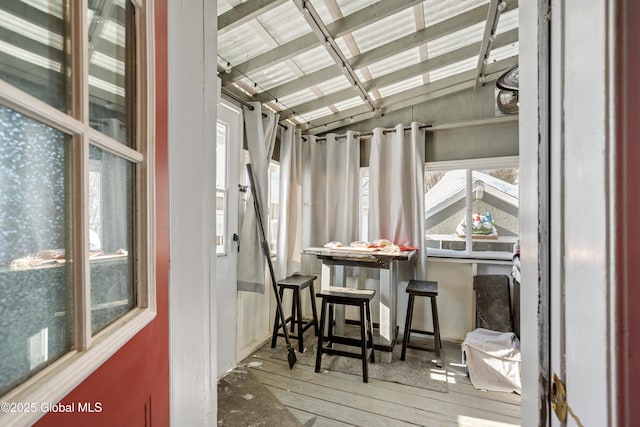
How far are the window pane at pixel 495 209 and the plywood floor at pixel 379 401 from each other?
1.31 meters

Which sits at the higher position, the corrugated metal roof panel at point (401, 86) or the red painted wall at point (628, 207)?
the corrugated metal roof panel at point (401, 86)

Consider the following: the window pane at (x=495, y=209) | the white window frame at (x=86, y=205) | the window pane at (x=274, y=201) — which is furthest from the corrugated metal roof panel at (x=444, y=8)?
the window pane at (x=274, y=201)

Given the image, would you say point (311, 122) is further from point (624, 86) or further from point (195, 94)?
point (624, 86)

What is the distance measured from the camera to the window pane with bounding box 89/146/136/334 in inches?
21.3

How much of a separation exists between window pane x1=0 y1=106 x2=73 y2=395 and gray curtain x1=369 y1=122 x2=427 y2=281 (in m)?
2.88

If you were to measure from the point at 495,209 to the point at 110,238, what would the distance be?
10.7 feet

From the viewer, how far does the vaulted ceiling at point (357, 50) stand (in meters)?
1.75

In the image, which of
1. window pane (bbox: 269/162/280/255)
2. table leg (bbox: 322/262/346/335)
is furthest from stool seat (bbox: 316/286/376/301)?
window pane (bbox: 269/162/280/255)

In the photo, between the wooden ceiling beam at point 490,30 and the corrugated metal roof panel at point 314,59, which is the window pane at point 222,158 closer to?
the corrugated metal roof panel at point 314,59

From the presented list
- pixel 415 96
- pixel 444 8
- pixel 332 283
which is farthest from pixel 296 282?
pixel 444 8

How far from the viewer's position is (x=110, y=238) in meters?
0.60

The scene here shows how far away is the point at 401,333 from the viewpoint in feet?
10.0

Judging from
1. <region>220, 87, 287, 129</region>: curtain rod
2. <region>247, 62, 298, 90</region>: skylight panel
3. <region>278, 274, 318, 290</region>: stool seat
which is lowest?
<region>278, 274, 318, 290</region>: stool seat

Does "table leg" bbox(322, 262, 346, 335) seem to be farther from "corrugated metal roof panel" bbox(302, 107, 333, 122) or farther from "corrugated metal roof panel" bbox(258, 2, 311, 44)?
"corrugated metal roof panel" bbox(258, 2, 311, 44)
